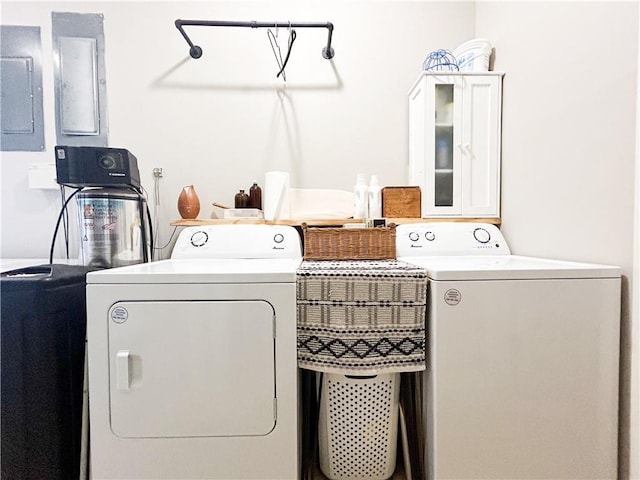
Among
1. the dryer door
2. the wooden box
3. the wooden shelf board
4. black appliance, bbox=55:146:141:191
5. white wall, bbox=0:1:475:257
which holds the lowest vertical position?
the dryer door

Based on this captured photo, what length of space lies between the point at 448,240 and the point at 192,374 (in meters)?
1.28

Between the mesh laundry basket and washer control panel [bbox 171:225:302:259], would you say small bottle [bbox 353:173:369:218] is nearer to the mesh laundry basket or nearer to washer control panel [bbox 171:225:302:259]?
washer control panel [bbox 171:225:302:259]

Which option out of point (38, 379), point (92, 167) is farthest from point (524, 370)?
point (92, 167)

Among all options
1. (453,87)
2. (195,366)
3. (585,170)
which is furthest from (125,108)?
(585,170)

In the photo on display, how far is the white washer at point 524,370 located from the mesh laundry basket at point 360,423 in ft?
0.69

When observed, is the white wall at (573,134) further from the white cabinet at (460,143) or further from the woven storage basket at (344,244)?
the woven storage basket at (344,244)

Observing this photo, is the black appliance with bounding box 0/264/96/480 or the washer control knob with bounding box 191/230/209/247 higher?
the washer control knob with bounding box 191/230/209/247

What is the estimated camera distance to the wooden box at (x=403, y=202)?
5.73 feet

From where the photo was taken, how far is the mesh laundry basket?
117 cm

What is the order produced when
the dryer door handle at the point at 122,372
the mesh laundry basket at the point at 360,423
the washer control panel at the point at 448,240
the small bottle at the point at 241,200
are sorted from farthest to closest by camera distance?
the small bottle at the point at 241,200, the washer control panel at the point at 448,240, the mesh laundry basket at the point at 360,423, the dryer door handle at the point at 122,372

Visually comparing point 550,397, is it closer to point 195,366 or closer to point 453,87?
Answer: point 195,366

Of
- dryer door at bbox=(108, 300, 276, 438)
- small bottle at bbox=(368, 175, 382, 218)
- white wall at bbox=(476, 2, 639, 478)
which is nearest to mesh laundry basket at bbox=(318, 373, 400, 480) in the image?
dryer door at bbox=(108, 300, 276, 438)

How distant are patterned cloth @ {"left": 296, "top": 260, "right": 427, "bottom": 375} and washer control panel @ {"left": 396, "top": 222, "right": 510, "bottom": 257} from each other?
20.8 inches

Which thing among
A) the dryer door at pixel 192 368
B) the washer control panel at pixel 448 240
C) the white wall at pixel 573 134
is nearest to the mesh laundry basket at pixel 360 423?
the dryer door at pixel 192 368
